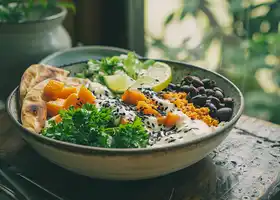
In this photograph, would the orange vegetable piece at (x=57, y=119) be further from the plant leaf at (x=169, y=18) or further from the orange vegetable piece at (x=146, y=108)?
the plant leaf at (x=169, y=18)

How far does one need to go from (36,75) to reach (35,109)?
196 mm

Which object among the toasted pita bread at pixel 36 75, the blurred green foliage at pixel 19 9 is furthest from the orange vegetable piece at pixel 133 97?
the blurred green foliage at pixel 19 9

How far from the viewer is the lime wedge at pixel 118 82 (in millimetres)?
1344

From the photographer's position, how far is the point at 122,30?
2.22m

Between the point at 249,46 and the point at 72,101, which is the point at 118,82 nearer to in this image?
the point at 72,101

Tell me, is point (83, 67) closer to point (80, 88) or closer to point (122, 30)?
point (80, 88)

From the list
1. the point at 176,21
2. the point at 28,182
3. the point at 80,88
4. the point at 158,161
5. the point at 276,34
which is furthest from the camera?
the point at 176,21

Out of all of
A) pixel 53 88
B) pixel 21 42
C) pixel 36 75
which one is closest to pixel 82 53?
pixel 21 42

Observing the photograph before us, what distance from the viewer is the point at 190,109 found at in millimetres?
1206

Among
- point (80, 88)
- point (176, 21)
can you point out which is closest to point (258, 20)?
point (176, 21)

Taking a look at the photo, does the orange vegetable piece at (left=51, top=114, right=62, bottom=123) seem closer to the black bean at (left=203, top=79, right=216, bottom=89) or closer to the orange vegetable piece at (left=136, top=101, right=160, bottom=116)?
the orange vegetable piece at (left=136, top=101, right=160, bottom=116)

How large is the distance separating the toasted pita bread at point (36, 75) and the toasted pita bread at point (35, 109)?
1.5 inches

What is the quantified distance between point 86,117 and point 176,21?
1.17m

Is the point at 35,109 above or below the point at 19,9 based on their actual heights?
below
